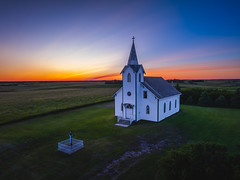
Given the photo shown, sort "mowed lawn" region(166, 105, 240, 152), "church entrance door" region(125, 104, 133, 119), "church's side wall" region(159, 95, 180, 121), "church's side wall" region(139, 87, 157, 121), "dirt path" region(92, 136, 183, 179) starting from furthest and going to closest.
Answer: "church's side wall" region(159, 95, 180, 121), "church entrance door" region(125, 104, 133, 119), "church's side wall" region(139, 87, 157, 121), "mowed lawn" region(166, 105, 240, 152), "dirt path" region(92, 136, 183, 179)

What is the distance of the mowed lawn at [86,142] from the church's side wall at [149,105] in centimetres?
149

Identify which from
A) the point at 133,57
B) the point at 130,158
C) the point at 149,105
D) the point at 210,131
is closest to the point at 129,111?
the point at 149,105

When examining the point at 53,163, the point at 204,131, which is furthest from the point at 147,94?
the point at 53,163

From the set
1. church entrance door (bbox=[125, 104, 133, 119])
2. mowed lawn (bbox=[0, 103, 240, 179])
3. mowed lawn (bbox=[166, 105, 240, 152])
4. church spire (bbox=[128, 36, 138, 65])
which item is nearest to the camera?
mowed lawn (bbox=[0, 103, 240, 179])

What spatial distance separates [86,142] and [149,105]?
13.2 metres

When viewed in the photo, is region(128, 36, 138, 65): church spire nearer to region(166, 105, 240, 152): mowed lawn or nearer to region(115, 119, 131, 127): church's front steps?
region(115, 119, 131, 127): church's front steps

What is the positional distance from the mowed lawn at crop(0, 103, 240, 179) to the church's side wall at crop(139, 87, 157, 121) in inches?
58.8

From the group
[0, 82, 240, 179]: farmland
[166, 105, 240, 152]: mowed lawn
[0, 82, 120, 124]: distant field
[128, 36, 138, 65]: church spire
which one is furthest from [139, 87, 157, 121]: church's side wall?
[0, 82, 120, 124]: distant field

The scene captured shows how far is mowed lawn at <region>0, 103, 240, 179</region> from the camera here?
1250 cm

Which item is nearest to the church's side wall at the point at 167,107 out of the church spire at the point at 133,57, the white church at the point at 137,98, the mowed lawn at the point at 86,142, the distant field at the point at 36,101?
the white church at the point at 137,98

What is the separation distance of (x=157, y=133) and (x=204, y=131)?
7.02 m

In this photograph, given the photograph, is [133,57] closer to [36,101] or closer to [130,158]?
[130,158]

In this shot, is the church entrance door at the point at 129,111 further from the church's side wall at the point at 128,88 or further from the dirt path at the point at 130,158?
the dirt path at the point at 130,158

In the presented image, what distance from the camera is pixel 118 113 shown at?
2972cm
